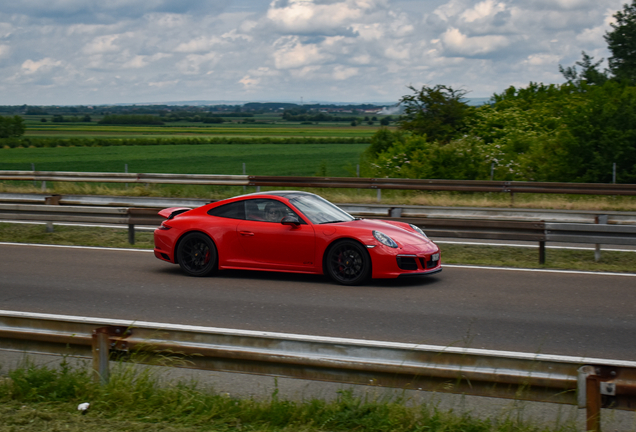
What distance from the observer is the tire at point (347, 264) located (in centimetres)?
878

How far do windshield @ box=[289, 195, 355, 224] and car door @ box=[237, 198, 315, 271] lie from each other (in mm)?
171

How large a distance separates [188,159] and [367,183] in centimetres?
3640

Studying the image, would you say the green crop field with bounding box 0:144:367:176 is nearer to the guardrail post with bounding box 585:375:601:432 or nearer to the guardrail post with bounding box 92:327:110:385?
the guardrail post with bounding box 92:327:110:385

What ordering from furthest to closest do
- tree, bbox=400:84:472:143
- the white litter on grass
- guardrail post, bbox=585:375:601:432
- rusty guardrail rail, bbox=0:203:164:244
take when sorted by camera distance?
tree, bbox=400:84:472:143
rusty guardrail rail, bbox=0:203:164:244
the white litter on grass
guardrail post, bbox=585:375:601:432

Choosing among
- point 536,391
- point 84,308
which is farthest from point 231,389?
point 84,308

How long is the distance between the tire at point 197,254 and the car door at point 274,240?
498 millimetres

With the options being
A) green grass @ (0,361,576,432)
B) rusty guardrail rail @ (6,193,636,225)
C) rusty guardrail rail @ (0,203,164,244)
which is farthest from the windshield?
green grass @ (0,361,576,432)

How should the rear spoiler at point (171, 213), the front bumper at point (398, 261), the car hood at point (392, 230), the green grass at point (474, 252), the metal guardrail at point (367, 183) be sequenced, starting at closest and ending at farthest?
the front bumper at point (398, 261) → the car hood at point (392, 230) → the rear spoiler at point (171, 213) → the green grass at point (474, 252) → the metal guardrail at point (367, 183)

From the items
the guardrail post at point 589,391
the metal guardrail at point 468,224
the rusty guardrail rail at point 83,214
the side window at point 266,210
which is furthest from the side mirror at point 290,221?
the guardrail post at point 589,391

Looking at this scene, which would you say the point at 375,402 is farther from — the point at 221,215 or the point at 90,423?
the point at 221,215

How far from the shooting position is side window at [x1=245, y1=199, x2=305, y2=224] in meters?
9.25

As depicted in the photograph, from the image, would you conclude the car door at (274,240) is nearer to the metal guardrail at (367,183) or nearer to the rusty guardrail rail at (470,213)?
the rusty guardrail rail at (470,213)

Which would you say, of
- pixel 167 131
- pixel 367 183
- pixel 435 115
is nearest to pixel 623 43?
pixel 435 115

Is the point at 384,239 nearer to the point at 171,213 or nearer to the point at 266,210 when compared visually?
the point at 266,210
